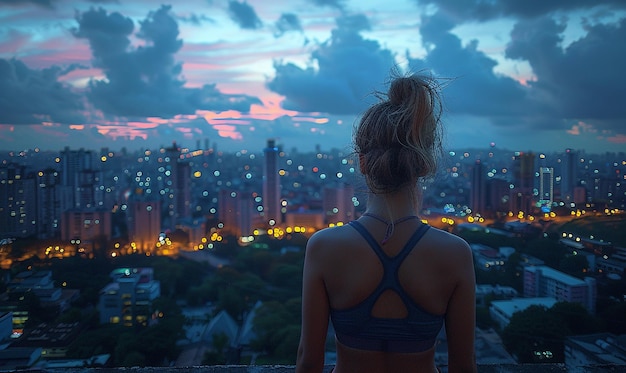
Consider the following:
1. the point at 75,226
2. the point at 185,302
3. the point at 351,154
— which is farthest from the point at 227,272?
the point at 351,154

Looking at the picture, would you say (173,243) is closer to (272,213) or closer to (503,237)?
(272,213)

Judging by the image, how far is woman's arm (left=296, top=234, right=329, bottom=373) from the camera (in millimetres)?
788

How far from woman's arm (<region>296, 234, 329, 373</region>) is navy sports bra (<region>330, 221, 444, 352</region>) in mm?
33

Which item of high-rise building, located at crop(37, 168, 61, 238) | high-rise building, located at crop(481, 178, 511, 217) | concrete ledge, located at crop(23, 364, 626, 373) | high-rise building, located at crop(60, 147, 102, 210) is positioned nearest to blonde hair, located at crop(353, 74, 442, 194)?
concrete ledge, located at crop(23, 364, 626, 373)

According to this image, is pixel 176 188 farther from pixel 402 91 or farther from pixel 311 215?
pixel 402 91

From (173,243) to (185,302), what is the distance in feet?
8.19

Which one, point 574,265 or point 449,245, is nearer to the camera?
point 449,245

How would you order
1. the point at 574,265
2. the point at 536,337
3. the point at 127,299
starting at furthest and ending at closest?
the point at 127,299 → the point at 574,265 → the point at 536,337

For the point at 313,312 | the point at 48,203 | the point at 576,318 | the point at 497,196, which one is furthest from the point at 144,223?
the point at 313,312

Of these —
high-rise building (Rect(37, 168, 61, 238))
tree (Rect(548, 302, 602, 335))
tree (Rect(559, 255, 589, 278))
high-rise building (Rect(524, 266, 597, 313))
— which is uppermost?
high-rise building (Rect(37, 168, 61, 238))

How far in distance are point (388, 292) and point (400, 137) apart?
0.27 m

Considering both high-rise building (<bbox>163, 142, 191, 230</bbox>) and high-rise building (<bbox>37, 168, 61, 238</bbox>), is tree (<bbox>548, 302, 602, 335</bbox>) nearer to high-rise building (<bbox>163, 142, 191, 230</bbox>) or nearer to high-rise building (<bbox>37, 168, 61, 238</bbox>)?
high-rise building (<bbox>37, 168, 61, 238</bbox>)

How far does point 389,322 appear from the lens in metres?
0.77

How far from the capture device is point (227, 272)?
6.51 m
